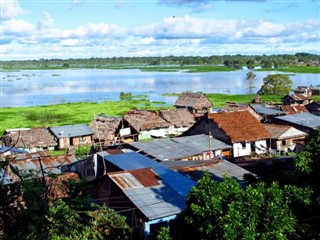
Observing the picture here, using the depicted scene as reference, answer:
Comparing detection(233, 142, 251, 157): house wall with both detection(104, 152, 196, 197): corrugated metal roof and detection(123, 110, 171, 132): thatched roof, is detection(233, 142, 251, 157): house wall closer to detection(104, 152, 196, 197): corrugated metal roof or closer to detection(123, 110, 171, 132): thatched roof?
detection(123, 110, 171, 132): thatched roof

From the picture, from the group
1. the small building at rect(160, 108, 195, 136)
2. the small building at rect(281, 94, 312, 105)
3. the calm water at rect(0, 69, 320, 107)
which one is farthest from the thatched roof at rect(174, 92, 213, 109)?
the calm water at rect(0, 69, 320, 107)

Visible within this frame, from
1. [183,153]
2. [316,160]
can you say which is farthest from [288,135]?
[316,160]

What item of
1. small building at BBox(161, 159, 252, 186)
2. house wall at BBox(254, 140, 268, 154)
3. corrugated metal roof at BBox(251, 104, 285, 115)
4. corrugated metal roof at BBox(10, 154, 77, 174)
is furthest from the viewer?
corrugated metal roof at BBox(251, 104, 285, 115)

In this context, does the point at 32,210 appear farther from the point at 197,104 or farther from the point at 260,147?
the point at 197,104

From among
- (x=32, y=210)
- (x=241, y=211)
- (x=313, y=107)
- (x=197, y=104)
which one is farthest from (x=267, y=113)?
(x=32, y=210)

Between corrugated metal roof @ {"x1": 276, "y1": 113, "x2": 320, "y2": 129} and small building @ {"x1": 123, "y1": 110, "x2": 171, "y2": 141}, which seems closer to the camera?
corrugated metal roof @ {"x1": 276, "y1": 113, "x2": 320, "y2": 129}

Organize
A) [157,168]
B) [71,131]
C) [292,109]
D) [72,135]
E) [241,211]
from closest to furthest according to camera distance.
Answer: [241,211] → [157,168] → [72,135] → [71,131] → [292,109]

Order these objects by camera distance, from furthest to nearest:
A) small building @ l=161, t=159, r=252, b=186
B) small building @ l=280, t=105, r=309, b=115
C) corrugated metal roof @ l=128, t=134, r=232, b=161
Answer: small building @ l=280, t=105, r=309, b=115 < corrugated metal roof @ l=128, t=134, r=232, b=161 < small building @ l=161, t=159, r=252, b=186

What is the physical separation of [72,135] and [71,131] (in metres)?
0.77

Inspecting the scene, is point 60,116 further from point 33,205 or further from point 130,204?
point 33,205

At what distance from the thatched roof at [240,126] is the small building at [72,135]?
1410cm

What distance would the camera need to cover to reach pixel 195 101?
182ft

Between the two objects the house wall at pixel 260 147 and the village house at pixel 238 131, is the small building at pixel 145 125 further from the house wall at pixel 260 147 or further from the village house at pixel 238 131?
the house wall at pixel 260 147

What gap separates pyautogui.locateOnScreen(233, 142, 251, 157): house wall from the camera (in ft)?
102
